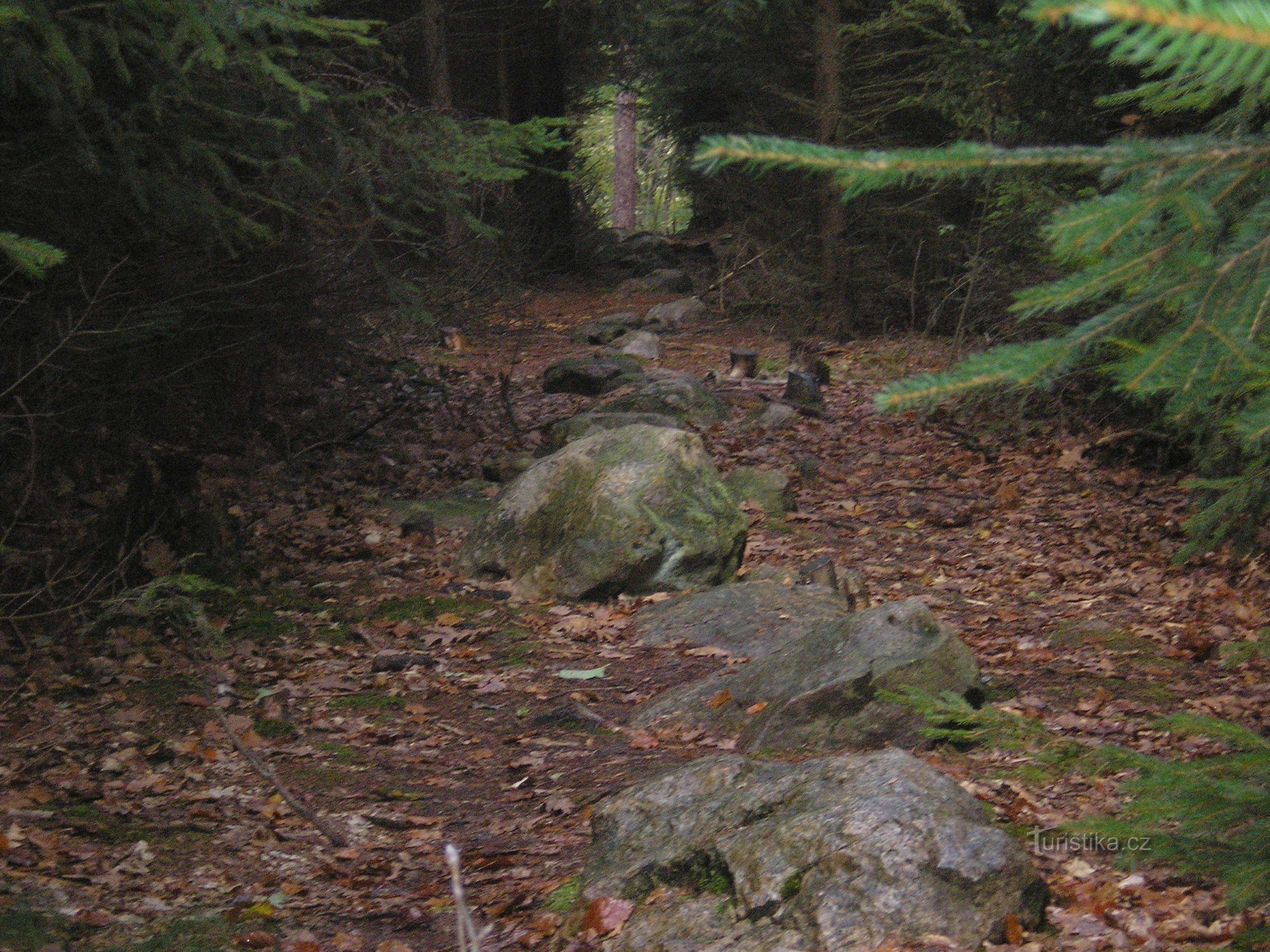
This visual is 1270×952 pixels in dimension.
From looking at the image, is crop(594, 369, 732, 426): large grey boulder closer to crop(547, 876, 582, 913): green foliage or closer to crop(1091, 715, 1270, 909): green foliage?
crop(547, 876, 582, 913): green foliage

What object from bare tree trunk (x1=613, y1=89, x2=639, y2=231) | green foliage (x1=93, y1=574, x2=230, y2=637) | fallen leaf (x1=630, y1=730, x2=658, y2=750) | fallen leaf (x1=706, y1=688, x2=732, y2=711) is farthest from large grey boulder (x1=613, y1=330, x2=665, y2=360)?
bare tree trunk (x1=613, y1=89, x2=639, y2=231)

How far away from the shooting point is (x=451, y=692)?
5.98 metres

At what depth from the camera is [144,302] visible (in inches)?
240

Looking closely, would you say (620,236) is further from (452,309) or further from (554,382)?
(452,309)

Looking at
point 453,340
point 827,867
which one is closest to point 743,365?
point 453,340

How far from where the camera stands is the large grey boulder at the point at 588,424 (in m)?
9.88

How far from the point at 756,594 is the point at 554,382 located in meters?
6.38

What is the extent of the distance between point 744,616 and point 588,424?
147 inches

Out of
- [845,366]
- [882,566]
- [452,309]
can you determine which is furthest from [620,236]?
[882,566]

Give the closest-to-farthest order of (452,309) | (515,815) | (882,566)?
(515,815), (882,566), (452,309)

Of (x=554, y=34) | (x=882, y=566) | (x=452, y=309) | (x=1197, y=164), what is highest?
(x=554, y=34)

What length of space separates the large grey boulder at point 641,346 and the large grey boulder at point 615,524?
281 inches

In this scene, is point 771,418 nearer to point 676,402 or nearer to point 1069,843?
point 676,402

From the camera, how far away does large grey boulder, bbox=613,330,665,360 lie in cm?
1510
